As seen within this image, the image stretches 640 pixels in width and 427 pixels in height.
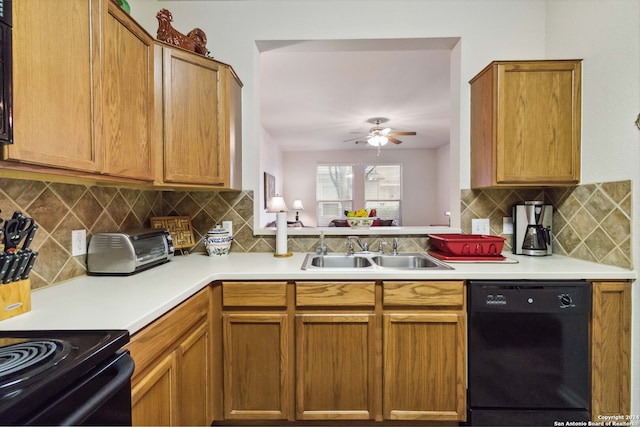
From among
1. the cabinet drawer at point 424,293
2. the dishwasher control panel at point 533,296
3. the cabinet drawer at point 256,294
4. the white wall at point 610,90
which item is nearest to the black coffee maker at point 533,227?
the white wall at point 610,90

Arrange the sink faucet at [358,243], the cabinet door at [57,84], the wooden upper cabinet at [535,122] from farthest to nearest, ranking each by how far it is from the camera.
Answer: the sink faucet at [358,243], the wooden upper cabinet at [535,122], the cabinet door at [57,84]

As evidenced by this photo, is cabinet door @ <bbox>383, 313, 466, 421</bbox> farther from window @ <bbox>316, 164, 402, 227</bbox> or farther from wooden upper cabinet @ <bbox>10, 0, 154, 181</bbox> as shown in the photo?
window @ <bbox>316, 164, 402, 227</bbox>

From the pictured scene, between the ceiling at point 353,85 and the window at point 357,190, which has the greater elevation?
the ceiling at point 353,85

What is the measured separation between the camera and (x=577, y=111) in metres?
1.76

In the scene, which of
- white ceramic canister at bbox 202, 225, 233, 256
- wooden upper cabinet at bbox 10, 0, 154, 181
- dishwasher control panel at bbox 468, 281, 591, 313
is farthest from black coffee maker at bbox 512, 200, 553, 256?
wooden upper cabinet at bbox 10, 0, 154, 181

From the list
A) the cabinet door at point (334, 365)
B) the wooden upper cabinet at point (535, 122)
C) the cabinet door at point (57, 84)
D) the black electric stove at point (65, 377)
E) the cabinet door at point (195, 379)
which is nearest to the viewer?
the black electric stove at point (65, 377)

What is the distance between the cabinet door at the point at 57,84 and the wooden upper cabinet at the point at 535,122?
2.04 metres

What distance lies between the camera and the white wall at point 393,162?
771 centimetres

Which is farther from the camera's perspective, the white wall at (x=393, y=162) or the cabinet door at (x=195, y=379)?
A: the white wall at (x=393, y=162)

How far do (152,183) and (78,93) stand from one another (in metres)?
0.55

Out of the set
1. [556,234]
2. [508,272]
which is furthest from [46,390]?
[556,234]

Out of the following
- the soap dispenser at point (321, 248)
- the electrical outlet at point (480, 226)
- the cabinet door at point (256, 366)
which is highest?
the electrical outlet at point (480, 226)

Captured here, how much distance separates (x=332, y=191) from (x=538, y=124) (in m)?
6.18

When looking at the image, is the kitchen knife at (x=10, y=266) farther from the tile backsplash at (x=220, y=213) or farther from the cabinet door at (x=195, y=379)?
the cabinet door at (x=195, y=379)
